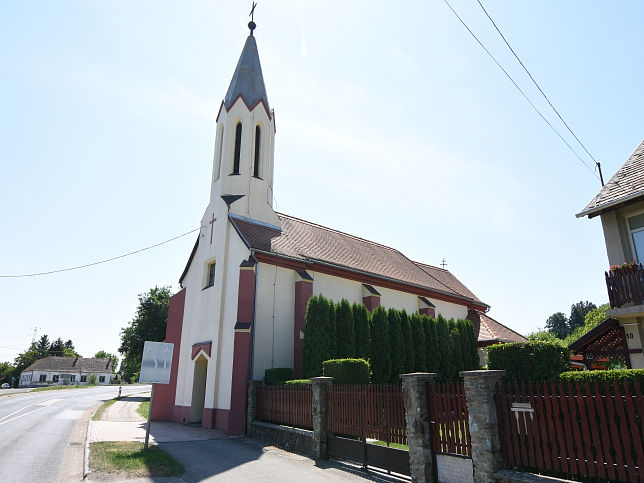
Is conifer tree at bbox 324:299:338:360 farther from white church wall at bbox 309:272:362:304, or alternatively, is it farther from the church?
white church wall at bbox 309:272:362:304

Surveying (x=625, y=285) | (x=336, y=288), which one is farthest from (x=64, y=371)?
(x=625, y=285)

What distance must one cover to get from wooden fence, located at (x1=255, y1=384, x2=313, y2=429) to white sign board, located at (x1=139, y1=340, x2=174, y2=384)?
3.63 m

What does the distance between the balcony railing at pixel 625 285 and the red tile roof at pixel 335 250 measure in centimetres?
1106

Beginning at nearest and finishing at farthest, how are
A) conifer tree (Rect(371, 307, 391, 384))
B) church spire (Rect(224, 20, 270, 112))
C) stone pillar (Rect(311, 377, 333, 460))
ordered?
stone pillar (Rect(311, 377, 333, 460)), conifer tree (Rect(371, 307, 391, 384)), church spire (Rect(224, 20, 270, 112))

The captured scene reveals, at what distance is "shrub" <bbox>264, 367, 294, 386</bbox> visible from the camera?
14765 millimetres

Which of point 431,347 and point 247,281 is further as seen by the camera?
point 431,347

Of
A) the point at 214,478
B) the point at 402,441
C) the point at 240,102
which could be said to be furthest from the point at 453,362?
the point at 240,102

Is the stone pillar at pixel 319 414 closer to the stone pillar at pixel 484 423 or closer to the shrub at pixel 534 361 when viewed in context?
the shrub at pixel 534 361

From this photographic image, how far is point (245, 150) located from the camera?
804 inches

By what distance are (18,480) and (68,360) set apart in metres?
99.7

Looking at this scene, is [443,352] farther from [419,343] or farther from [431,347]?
[419,343]

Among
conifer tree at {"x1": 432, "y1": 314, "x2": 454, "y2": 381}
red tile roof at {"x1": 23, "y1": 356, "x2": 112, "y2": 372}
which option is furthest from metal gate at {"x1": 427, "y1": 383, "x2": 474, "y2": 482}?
red tile roof at {"x1": 23, "y1": 356, "x2": 112, "y2": 372}

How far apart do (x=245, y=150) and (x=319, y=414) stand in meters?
13.9

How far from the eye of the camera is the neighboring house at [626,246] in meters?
10.7
